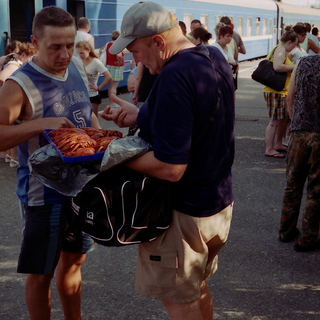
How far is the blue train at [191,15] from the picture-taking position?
1055cm

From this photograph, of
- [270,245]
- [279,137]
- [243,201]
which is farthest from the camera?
[279,137]

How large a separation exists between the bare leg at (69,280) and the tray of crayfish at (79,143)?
803 millimetres

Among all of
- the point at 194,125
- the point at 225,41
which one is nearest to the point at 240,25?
the point at 225,41

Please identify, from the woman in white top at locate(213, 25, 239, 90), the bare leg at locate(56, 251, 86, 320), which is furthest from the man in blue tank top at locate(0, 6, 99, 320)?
the woman in white top at locate(213, 25, 239, 90)

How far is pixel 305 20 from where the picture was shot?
34.5 m

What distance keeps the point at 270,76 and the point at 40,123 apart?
517 cm

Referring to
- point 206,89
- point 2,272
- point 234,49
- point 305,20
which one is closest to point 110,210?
point 206,89

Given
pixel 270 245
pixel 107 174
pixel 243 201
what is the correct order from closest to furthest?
pixel 107 174 → pixel 270 245 → pixel 243 201

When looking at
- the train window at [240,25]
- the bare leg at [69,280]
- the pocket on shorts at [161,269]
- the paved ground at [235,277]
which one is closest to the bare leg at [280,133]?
the paved ground at [235,277]

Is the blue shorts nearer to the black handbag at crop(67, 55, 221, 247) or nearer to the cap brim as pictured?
the black handbag at crop(67, 55, 221, 247)

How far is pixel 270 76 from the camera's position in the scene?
270 inches

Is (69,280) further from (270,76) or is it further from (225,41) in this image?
(225,41)

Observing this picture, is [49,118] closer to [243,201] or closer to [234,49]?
[243,201]

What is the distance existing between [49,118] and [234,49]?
851 centimetres
